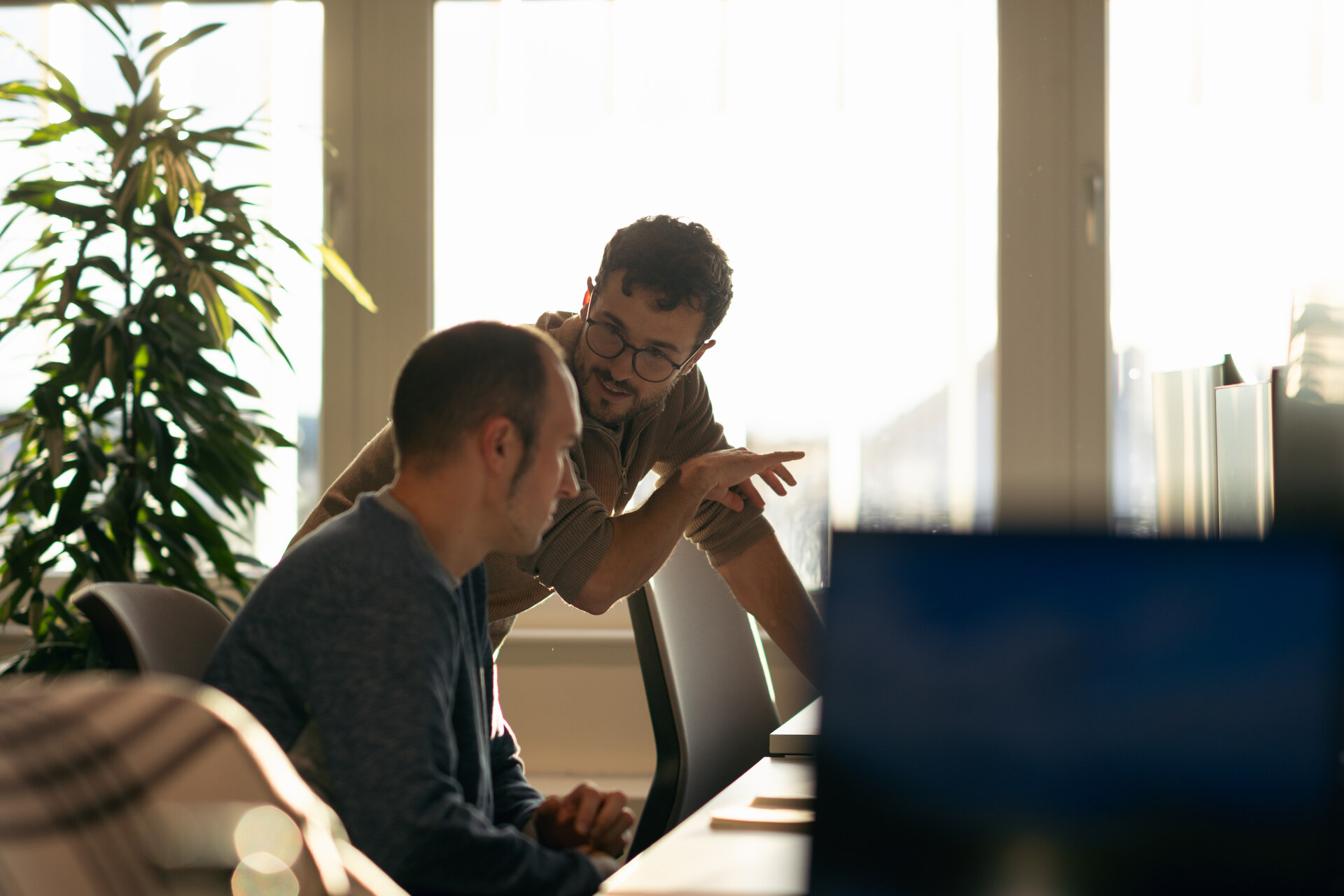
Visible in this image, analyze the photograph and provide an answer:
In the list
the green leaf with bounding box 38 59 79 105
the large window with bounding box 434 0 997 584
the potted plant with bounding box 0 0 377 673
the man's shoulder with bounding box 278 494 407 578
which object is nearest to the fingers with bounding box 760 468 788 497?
the man's shoulder with bounding box 278 494 407 578

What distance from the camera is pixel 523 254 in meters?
3.54

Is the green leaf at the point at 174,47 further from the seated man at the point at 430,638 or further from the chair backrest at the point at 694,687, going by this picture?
the seated man at the point at 430,638

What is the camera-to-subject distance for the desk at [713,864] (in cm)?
90

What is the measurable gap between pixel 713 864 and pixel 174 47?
252 centimetres

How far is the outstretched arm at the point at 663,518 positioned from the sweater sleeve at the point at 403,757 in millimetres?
585

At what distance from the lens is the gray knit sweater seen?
100 cm

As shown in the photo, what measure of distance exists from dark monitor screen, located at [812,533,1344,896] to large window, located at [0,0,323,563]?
312 centimetres

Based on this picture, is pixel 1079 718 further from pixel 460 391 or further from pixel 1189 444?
pixel 1189 444

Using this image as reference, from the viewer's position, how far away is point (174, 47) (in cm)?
267

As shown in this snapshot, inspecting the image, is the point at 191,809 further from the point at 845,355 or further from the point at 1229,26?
the point at 1229,26

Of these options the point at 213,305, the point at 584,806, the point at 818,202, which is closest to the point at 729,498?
the point at 584,806

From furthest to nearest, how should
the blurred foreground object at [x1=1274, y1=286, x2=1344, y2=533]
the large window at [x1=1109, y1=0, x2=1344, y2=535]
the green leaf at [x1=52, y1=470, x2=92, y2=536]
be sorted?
the large window at [x1=1109, y1=0, x2=1344, y2=535] → the green leaf at [x1=52, y1=470, x2=92, y2=536] → the blurred foreground object at [x1=1274, y1=286, x2=1344, y2=533]

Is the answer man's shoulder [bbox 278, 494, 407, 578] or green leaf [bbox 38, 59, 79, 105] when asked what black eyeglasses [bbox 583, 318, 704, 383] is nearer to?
man's shoulder [bbox 278, 494, 407, 578]

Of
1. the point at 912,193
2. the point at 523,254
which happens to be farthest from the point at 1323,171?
the point at 523,254
